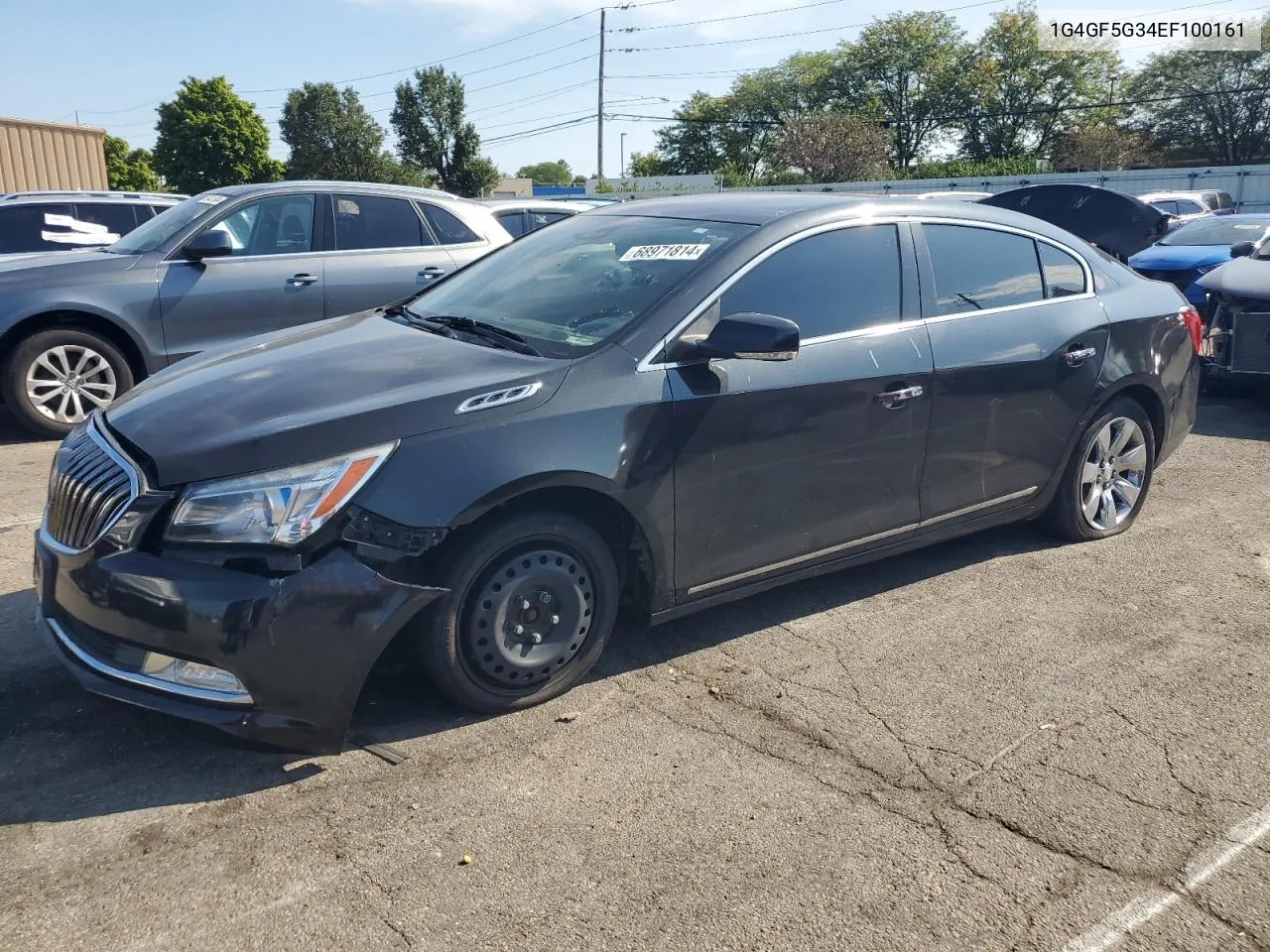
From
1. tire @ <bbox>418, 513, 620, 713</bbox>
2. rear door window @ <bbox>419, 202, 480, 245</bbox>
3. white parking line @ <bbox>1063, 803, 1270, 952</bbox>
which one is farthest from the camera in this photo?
rear door window @ <bbox>419, 202, 480, 245</bbox>

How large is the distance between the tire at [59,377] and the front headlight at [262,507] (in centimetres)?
499

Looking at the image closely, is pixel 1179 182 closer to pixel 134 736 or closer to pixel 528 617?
pixel 528 617

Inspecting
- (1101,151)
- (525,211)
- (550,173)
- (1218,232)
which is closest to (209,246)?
(525,211)

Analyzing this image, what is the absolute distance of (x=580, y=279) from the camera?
13.8 ft

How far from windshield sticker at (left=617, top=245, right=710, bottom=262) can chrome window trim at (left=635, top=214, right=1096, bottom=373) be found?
20 cm

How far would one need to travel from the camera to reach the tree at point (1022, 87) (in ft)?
254

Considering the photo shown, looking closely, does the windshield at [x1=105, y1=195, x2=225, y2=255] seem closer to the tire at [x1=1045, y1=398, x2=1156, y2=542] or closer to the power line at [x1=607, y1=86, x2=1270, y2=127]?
the tire at [x1=1045, y1=398, x2=1156, y2=542]

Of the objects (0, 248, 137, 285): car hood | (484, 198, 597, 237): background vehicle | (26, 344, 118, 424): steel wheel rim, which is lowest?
(26, 344, 118, 424): steel wheel rim

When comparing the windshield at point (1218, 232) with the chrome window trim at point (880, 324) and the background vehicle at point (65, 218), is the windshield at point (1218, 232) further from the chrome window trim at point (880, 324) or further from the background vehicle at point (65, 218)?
the background vehicle at point (65, 218)

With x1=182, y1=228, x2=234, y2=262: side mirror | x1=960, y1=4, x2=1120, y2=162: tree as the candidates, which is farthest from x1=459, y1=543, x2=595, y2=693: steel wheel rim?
x1=960, y1=4, x2=1120, y2=162: tree

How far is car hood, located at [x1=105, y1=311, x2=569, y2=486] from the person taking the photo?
308cm

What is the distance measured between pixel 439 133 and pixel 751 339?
66.3 meters

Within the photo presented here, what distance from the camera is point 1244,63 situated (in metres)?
61.4

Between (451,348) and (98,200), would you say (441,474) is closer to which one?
(451,348)
